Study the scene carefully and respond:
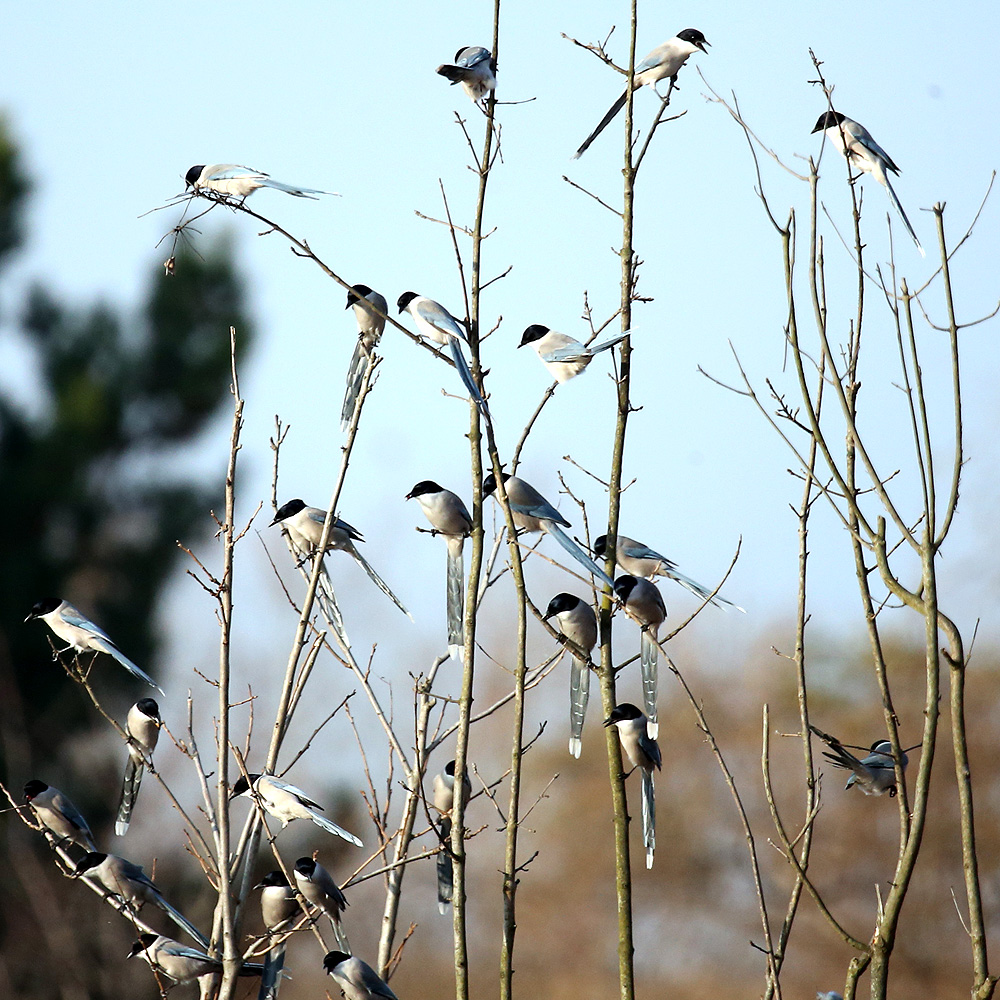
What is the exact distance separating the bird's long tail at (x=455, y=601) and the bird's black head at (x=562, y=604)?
31cm

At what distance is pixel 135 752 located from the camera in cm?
321

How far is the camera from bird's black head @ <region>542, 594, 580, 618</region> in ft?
10.2

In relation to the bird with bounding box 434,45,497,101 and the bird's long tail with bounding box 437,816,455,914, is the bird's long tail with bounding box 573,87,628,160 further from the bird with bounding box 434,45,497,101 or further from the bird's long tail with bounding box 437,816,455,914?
the bird's long tail with bounding box 437,816,455,914

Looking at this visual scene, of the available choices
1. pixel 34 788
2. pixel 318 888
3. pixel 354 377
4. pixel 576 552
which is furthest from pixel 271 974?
pixel 34 788

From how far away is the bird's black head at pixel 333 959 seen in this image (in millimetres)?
3241

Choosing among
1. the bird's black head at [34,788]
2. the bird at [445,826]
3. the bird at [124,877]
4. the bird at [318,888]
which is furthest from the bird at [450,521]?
the bird's black head at [34,788]

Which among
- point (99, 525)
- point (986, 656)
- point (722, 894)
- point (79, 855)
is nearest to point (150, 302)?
point (99, 525)

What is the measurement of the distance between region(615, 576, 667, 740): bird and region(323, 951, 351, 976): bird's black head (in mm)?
1186

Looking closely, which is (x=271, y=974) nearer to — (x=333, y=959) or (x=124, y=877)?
(x=333, y=959)

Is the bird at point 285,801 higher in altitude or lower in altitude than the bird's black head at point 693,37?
lower

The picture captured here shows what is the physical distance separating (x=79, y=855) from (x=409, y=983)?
A: 5.10 metres

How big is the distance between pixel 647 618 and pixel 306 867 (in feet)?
4.74

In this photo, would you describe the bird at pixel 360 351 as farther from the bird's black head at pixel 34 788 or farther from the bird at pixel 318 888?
the bird's black head at pixel 34 788

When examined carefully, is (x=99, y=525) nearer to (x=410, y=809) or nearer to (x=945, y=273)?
(x=410, y=809)
